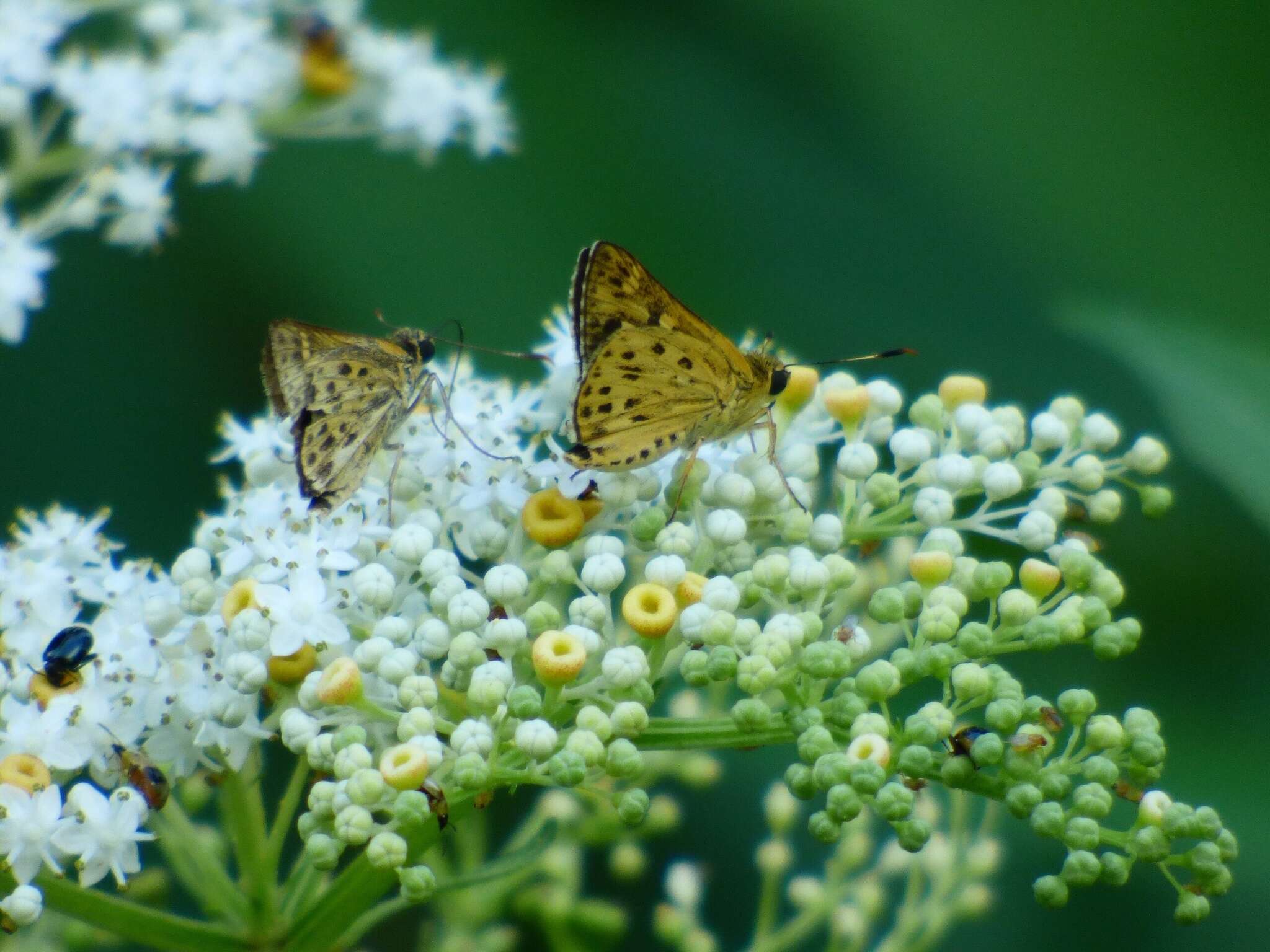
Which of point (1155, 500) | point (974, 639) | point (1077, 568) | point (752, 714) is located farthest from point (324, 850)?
point (1155, 500)

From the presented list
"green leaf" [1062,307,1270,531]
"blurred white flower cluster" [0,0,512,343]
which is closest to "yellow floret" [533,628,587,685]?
"green leaf" [1062,307,1270,531]

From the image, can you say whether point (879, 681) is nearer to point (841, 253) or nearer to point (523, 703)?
point (523, 703)

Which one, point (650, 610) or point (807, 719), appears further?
point (650, 610)

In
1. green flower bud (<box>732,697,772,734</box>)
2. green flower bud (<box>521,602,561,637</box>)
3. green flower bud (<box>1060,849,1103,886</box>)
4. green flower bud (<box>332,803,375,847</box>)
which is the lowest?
green flower bud (<box>1060,849,1103,886</box>)

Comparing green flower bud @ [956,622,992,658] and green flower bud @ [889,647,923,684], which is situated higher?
green flower bud @ [956,622,992,658]

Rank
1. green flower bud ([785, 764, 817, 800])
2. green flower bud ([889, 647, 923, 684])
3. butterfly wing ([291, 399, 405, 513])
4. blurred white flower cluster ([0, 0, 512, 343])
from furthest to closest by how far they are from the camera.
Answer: blurred white flower cluster ([0, 0, 512, 343]), butterfly wing ([291, 399, 405, 513]), green flower bud ([889, 647, 923, 684]), green flower bud ([785, 764, 817, 800])

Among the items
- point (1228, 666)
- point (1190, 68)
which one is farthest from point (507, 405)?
point (1190, 68)

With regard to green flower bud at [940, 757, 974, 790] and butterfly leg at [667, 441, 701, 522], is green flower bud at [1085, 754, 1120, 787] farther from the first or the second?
butterfly leg at [667, 441, 701, 522]

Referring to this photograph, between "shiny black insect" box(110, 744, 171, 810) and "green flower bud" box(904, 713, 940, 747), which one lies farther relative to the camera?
"shiny black insect" box(110, 744, 171, 810)
